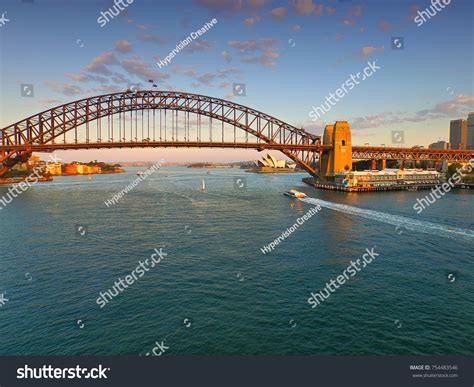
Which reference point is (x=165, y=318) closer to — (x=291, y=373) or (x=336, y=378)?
(x=291, y=373)

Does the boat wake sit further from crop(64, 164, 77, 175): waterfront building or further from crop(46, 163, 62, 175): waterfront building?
crop(64, 164, 77, 175): waterfront building

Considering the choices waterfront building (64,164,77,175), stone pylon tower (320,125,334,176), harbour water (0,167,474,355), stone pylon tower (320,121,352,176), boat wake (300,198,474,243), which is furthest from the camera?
waterfront building (64,164,77,175)

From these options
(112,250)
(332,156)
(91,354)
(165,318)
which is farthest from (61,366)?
(332,156)

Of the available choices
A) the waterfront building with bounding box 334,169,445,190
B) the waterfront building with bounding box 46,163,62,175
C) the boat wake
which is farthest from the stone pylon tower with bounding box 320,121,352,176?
the waterfront building with bounding box 46,163,62,175

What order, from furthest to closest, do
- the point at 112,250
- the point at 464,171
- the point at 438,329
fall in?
the point at 464,171 → the point at 112,250 → the point at 438,329

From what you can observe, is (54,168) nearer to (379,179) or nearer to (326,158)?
Result: (326,158)

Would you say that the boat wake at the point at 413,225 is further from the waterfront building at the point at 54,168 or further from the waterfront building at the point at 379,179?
the waterfront building at the point at 54,168
